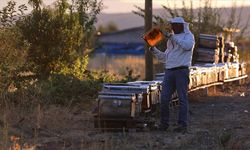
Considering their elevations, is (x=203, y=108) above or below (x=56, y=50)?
below

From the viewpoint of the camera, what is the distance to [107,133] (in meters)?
12.5

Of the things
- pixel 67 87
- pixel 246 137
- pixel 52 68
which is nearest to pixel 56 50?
pixel 52 68

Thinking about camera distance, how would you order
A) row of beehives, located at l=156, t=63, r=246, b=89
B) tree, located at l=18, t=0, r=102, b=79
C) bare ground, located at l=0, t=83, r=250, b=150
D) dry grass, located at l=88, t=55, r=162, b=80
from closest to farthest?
bare ground, located at l=0, t=83, r=250, b=150
row of beehives, located at l=156, t=63, r=246, b=89
tree, located at l=18, t=0, r=102, b=79
dry grass, located at l=88, t=55, r=162, b=80

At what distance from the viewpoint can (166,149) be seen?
11.2 m

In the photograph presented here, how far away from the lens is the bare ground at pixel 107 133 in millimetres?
11195

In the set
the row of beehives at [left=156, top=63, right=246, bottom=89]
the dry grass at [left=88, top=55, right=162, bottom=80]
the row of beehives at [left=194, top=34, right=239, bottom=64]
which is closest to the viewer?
the row of beehives at [left=156, top=63, right=246, bottom=89]

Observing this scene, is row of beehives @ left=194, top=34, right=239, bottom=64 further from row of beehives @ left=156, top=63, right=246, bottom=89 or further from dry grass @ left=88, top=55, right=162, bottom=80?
dry grass @ left=88, top=55, right=162, bottom=80

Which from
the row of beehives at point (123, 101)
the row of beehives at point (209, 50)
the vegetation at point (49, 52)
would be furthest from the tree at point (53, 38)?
the row of beehives at point (123, 101)

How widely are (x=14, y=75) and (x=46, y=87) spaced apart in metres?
0.74

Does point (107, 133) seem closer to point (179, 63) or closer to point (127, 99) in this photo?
point (127, 99)

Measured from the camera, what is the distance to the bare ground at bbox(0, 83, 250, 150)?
Answer: 11195 millimetres

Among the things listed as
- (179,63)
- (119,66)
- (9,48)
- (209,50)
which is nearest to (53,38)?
(9,48)

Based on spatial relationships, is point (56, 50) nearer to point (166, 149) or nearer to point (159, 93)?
point (159, 93)

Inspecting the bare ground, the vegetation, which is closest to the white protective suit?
the bare ground
